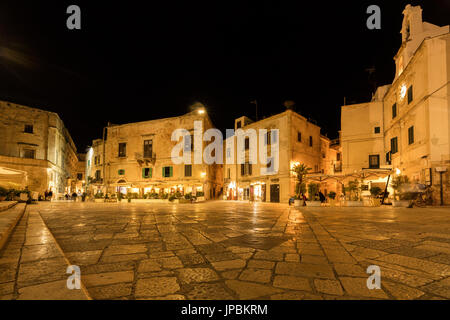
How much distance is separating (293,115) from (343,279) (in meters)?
23.7

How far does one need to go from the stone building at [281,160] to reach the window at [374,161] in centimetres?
611

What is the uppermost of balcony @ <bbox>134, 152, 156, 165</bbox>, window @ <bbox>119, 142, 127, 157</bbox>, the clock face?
the clock face

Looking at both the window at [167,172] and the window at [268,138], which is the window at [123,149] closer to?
the window at [167,172]

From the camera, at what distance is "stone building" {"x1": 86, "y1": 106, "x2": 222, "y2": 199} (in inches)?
1143

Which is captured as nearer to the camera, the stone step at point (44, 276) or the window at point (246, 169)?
the stone step at point (44, 276)

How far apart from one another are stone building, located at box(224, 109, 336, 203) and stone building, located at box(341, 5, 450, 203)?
427 cm

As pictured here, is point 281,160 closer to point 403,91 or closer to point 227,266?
point 403,91

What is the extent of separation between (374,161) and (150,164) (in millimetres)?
24537

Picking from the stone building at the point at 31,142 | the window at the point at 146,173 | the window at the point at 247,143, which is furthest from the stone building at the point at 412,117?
the stone building at the point at 31,142

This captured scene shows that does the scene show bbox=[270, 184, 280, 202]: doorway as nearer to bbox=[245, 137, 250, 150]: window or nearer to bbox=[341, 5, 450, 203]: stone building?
bbox=[245, 137, 250, 150]: window

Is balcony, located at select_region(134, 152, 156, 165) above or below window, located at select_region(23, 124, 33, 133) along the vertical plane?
below

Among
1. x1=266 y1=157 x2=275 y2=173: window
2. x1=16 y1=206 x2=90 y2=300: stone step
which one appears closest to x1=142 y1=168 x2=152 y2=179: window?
x1=266 y1=157 x2=275 y2=173: window

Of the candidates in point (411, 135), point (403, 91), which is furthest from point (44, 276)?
point (403, 91)

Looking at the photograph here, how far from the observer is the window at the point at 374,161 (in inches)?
842
